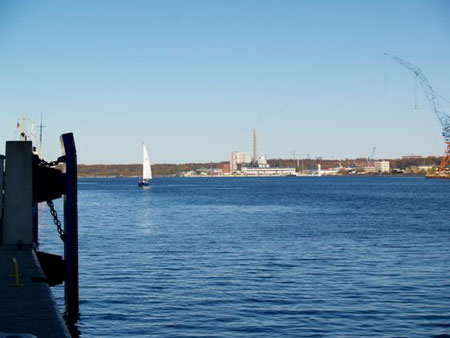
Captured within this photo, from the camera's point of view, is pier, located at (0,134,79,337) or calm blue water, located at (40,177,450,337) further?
calm blue water, located at (40,177,450,337)

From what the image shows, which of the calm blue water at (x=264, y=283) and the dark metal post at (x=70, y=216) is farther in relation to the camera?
the calm blue water at (x=264, y=283)

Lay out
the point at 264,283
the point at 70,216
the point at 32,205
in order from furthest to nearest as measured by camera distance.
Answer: the point at 264,283
the point at 32,205
the point at 70,216

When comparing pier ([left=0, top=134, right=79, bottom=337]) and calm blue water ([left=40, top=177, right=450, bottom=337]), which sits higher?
pier ([left=0, top=134, right=79, bottom=337])

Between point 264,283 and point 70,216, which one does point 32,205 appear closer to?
point 70,216

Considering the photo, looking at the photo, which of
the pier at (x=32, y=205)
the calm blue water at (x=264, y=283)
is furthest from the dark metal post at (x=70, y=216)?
the calm blue water at (x=264, y=283)

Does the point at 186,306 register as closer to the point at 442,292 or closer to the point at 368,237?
the point at 442,292

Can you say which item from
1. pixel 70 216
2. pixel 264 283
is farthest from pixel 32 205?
pixel 264 283

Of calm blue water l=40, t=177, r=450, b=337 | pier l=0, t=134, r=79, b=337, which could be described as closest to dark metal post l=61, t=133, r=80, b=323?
pier l=0, t=134, r=79, b=337

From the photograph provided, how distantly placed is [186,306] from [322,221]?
1622 inches

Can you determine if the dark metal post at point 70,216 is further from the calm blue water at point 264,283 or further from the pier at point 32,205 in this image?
the calm blue water at point 264,283

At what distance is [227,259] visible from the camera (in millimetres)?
32281

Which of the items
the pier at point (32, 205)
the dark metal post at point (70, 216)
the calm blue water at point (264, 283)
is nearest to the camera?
the pier at point (32, 205)

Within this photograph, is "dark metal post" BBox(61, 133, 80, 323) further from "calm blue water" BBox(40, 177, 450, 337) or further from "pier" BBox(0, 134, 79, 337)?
"calm blue water" BBox(40, 177, 450, 337)

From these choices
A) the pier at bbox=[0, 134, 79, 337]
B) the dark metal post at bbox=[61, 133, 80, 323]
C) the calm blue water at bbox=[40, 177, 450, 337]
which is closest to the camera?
the pier at bbox=[0, 134, 79, 337]
